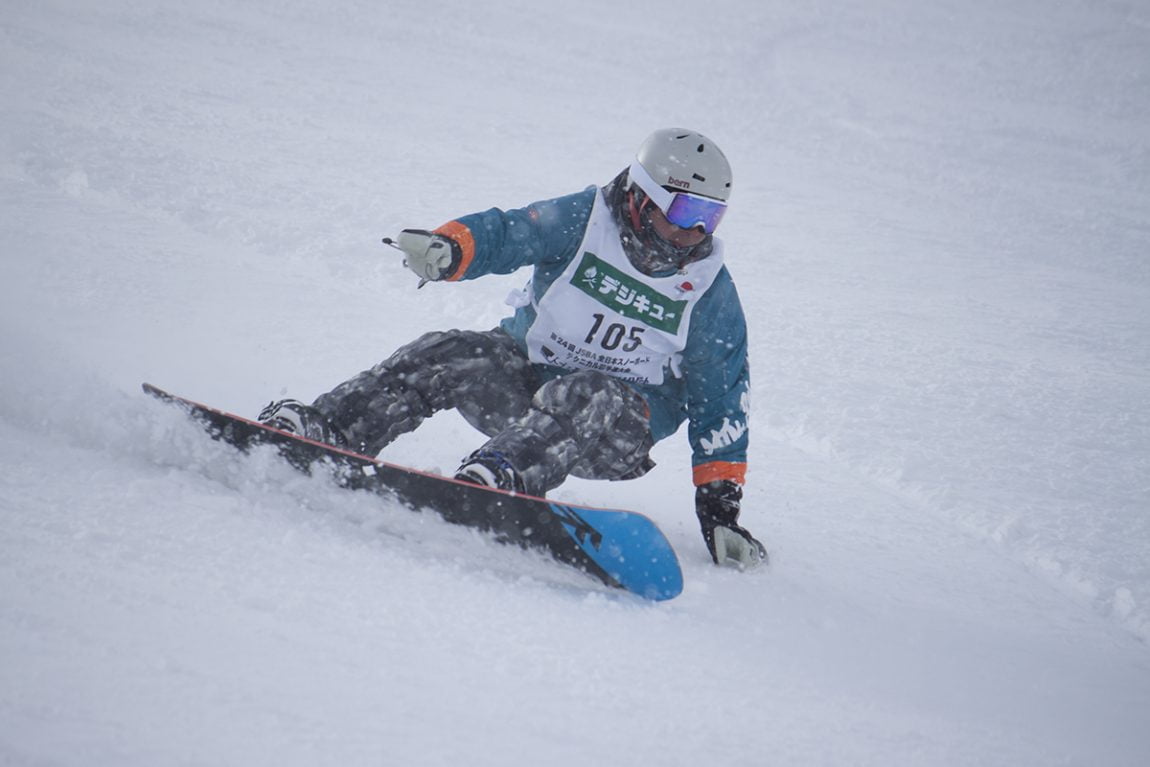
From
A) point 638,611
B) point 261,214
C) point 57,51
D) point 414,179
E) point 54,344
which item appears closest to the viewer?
point 638,611

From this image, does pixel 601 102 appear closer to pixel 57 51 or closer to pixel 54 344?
pixel 57 51

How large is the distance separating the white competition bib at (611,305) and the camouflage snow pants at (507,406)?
0.15 meters

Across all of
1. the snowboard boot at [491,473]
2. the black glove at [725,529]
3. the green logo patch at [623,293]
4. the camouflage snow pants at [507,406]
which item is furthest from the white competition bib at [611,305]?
the snowboard boot at [491,473]

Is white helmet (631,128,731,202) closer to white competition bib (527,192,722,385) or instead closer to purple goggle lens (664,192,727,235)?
purple goggle lens (664,192,727,235)

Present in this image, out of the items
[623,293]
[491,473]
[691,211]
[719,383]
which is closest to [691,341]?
[719,383]

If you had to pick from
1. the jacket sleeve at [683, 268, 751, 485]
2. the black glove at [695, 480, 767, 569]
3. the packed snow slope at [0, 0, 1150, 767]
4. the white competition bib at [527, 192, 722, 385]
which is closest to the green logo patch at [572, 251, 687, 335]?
the white competition bib at [527, 192, 722, 385]

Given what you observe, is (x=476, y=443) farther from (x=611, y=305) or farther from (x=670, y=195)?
(x=670, y=195)

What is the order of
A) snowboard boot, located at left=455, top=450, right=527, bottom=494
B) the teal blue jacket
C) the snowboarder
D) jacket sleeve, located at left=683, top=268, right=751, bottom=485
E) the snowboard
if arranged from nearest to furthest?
the snowboard → snowboard boot, located at left=455, top=450, right=527, bottom=494 → the snowboarder → the teal blue jacket → jacket sleeve, located at left=683, top=268, right=751, bottom=485

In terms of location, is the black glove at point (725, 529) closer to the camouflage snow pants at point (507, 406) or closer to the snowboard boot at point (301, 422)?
the camouflage snow pants at point (507, 406)

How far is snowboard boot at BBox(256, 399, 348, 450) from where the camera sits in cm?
249

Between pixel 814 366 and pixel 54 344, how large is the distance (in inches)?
145

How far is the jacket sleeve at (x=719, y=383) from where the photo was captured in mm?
2893

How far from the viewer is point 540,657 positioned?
182cm

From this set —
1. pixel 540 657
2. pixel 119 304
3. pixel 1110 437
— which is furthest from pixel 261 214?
pixel 1110 437
